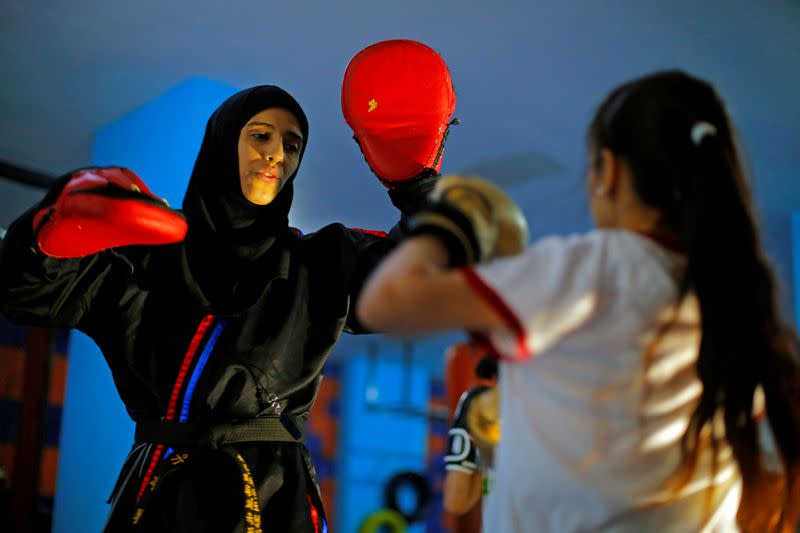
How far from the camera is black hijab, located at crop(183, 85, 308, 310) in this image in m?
1.67

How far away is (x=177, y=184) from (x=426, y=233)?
7.67 feet

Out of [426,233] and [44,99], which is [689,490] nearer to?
[426,233]

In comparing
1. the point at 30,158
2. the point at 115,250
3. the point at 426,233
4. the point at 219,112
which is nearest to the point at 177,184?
the point at 219,112

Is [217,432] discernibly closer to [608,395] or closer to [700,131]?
[608,395]

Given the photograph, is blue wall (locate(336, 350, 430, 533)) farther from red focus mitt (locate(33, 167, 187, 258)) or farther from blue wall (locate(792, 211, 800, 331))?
red focus mitt (locate(33, 167, 187, 258))

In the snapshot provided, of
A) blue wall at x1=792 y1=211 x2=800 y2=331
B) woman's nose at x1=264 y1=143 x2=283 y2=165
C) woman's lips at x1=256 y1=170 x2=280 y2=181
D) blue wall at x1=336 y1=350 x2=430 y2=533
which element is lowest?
blue wall at x1=336 y1=350 x2=430 y2=533

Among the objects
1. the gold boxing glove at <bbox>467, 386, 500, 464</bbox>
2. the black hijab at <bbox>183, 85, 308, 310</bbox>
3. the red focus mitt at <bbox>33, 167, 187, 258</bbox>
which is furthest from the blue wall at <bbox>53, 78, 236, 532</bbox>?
the gold boxing glove at <bbox>467, 386, 500, 464</bbox>

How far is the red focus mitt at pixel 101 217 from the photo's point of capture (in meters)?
1.34

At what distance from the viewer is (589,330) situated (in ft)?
3.09

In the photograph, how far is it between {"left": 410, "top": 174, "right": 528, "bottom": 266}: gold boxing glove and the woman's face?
0.85 metres

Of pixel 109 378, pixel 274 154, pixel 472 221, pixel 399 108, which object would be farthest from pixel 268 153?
pixel 109 378

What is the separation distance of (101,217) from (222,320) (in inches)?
15.5

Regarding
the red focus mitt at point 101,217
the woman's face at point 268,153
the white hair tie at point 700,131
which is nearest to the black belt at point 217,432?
the red focus mitt at point 101,217

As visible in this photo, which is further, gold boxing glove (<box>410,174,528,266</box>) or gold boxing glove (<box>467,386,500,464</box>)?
gold boxing glove (<box>467,386,500,464</box>)
